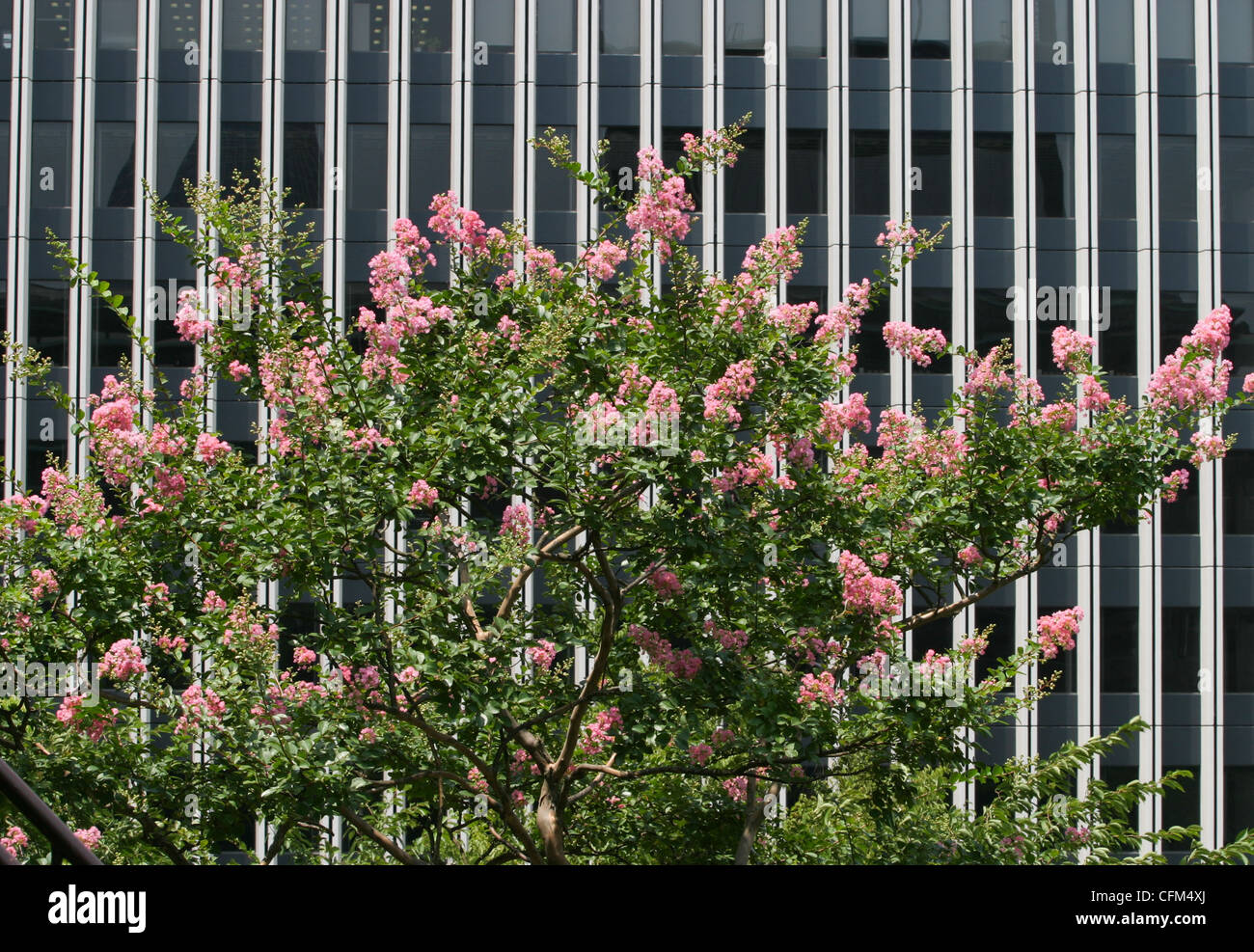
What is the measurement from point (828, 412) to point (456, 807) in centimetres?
426

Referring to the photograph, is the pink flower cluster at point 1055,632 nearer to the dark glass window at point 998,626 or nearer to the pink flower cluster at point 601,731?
the pink flower cluster at point 601,731

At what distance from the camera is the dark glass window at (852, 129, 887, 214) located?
28.0m

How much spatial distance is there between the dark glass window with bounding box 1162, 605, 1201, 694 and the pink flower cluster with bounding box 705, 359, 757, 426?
71.1 ft

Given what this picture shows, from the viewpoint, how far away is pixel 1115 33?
28375 mm

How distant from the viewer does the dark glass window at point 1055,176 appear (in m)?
28.3

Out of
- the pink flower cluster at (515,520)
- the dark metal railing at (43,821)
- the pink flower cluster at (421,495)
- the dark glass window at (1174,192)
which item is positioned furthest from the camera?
the dark glass window at (1174,192)

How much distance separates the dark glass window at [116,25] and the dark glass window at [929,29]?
54.6ft

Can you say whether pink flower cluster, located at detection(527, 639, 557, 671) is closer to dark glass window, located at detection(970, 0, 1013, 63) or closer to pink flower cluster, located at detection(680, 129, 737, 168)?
pink flower cluster, located at detection(680, 129, 737, 168)

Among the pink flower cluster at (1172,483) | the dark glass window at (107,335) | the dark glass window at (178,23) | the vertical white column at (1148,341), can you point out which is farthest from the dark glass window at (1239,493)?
the dark glass window at (178,23)

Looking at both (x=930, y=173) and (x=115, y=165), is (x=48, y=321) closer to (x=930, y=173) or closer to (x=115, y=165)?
(x=115, y=165)

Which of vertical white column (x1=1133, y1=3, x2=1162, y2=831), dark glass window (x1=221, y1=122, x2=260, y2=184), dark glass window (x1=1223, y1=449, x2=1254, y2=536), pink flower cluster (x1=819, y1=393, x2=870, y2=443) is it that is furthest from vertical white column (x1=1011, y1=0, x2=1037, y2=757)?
pink flower cluster (x1=819, y1=393, x2=870, y2=443)

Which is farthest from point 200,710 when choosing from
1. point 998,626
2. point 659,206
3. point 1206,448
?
point 998,626
